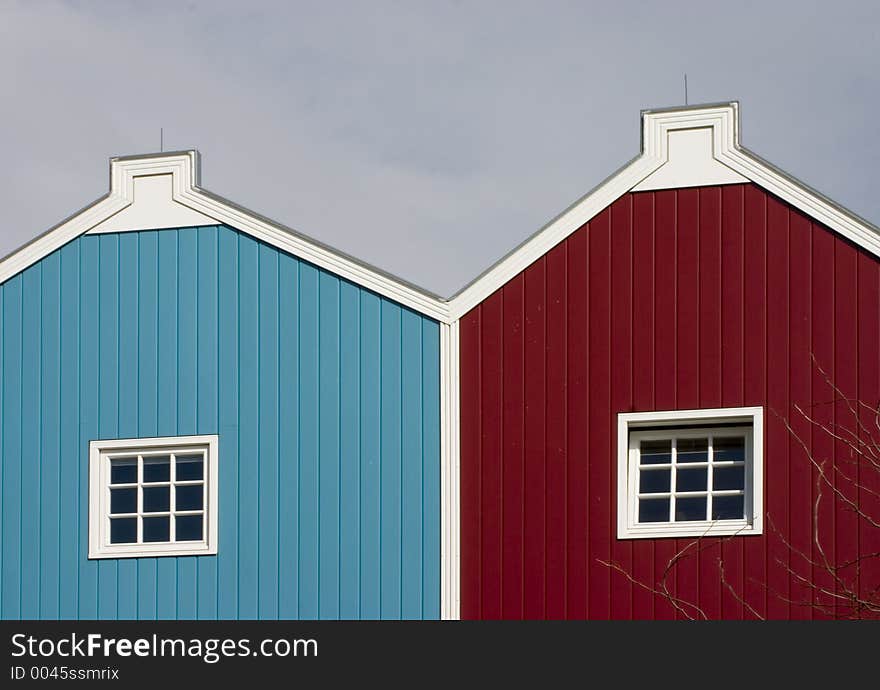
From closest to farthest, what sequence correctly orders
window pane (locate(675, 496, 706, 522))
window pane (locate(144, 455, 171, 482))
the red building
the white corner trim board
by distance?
the red building → window pane (locate(675, 496, 706, 522)) → the white corner trim board → window pane (locate(144, 455, 171, 482))

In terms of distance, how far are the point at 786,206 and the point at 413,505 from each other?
4555 mm

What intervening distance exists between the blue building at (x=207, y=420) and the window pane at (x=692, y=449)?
7.62 feet

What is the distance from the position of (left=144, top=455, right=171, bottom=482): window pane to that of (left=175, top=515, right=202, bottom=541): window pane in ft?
1.54

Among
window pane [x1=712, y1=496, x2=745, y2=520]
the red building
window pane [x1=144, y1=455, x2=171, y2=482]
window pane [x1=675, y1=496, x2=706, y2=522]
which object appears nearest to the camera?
the red building

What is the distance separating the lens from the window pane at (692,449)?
15328mm

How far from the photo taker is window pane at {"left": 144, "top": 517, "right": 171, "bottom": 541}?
16359 millimetres

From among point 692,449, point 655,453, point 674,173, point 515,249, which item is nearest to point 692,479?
point 692,449

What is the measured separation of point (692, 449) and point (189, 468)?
5064 mm

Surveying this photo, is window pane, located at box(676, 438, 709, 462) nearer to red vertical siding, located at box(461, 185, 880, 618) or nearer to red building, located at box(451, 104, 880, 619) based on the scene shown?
red building, located at box(451, 104, 880, 619)

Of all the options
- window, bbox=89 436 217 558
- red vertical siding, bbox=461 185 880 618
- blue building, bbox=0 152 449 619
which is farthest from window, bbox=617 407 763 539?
window, bbox=89 436 217 558

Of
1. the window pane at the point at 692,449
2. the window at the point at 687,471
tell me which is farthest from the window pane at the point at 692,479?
the window pane at the point at 692,449

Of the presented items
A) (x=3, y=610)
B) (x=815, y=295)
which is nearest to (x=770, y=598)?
(x=815, y=295)

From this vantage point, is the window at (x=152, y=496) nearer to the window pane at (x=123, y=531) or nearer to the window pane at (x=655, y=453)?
the window pane at (x=123, y=531)

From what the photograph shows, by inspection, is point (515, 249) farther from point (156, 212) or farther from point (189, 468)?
point (189, 468)
